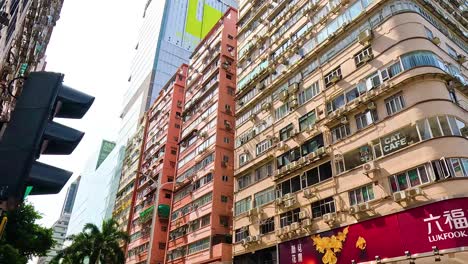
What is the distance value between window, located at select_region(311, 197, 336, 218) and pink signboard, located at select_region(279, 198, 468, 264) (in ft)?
4.86

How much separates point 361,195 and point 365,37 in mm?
11058

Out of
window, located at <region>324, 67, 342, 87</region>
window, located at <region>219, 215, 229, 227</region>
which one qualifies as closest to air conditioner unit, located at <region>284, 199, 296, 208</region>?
window, located at <region>324, 67, 342, 87</region>

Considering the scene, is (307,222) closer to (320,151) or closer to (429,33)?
(320,151)

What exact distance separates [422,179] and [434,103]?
448 centimetres

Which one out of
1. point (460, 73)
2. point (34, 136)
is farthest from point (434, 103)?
point (34, 136)

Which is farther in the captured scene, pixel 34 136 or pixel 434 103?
pixel 434 103

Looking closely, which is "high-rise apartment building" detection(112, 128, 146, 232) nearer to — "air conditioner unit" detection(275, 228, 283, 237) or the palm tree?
the palm tree

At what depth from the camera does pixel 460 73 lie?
24.5 meters

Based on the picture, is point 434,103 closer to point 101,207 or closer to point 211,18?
point 101,207

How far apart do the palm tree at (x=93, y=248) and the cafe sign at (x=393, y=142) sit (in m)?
30.8

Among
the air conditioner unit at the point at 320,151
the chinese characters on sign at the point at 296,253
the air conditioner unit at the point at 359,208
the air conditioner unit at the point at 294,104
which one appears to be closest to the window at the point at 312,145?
the air conditioner unit at the point at 320,151

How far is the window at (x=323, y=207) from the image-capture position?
24422mm

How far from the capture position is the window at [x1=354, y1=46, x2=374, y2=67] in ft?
82.2

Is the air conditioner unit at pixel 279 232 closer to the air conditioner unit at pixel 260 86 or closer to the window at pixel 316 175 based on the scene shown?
the window at pixel 316 175
